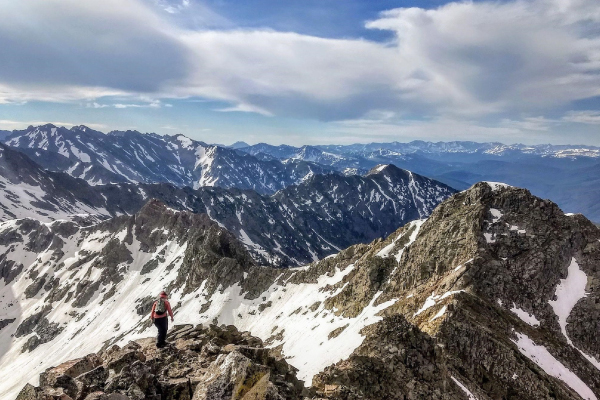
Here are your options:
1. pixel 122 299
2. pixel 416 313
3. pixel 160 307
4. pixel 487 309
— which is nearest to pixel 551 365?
pixel 487 309

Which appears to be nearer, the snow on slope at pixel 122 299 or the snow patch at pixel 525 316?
the snow patch at pixel 525 316

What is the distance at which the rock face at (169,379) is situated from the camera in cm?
1452

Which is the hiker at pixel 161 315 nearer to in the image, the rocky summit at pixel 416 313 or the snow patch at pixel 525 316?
the rocky summit at pixel 416 313

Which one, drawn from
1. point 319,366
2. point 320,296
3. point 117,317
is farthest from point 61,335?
point 319,366

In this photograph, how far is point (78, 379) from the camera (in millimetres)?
17375

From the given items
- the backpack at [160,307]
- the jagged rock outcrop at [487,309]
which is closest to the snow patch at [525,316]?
the jagged rock outcrop at [487,309]

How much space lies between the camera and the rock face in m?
14.5

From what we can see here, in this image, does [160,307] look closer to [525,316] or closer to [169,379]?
[169,379]

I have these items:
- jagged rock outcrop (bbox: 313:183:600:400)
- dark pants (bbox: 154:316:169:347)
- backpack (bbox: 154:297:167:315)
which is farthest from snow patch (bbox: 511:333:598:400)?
backpack (bbox: 154:297:167:315)

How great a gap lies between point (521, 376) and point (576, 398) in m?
7.14

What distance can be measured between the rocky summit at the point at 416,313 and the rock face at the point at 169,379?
145 millimetres

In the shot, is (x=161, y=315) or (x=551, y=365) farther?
(x=551, y=365)

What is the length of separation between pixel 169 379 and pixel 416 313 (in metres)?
37.3

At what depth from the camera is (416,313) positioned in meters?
47.6
